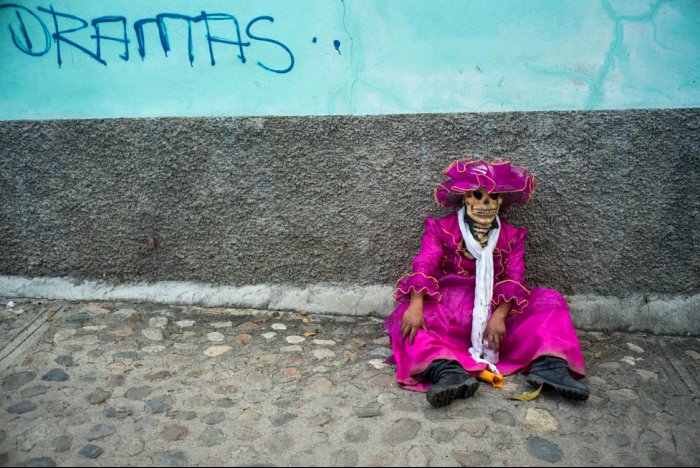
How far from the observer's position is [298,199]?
3.20 m

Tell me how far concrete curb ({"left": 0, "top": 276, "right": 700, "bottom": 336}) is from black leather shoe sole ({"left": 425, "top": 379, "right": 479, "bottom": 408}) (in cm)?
101

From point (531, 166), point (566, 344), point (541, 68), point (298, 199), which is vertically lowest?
point (566, 344)

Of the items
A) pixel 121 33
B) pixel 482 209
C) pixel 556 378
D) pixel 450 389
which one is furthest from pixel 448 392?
pixel 121 33

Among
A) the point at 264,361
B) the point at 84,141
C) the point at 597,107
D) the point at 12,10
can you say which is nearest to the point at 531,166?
the point at 597,107

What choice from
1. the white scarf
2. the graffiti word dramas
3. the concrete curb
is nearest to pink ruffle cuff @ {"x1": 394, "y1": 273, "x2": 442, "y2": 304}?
the white scarf

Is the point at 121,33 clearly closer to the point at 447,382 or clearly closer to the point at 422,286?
the point at 422,286

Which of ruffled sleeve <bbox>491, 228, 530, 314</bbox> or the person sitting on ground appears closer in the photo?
the person sitting on ground

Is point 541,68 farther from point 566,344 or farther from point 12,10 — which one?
point 12,10

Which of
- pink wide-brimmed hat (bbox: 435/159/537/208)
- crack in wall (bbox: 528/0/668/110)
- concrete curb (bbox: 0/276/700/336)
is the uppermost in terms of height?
crack in wall (bbox: 528/0/668/110)

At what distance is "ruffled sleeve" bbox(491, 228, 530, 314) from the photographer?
261 cm

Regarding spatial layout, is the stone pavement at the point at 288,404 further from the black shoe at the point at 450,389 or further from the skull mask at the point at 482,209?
the skull mask at the point at 482,209

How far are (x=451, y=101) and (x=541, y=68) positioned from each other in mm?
510

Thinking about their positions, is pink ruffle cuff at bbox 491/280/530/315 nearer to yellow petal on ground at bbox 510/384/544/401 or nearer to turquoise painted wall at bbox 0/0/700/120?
yellow petal on ground at bbox 510/384/544/401

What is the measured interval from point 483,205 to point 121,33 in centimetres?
232
